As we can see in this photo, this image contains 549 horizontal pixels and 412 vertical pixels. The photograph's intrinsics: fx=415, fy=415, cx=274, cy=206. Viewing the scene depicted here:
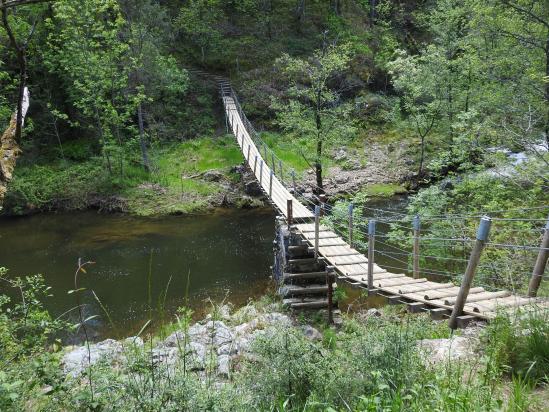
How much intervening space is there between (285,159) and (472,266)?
17.9 m

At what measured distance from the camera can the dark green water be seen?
33.9 ft

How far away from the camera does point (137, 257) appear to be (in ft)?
43.0

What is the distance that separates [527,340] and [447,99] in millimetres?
14526

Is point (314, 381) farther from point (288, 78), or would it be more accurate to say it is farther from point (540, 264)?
point (288, 78)

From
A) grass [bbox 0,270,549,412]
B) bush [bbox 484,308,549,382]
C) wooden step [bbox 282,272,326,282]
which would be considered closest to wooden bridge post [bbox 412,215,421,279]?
grass [bbox 0,270,549,412]

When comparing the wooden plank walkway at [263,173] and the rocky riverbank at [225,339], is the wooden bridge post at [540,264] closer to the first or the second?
the rocky riverbank at [225,339]

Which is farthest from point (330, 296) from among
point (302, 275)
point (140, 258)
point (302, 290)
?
point (140, 258)

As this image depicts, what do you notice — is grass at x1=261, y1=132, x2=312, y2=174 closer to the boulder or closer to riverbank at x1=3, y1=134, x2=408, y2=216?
riverbank at x1=3, y1=134, x2=408, y2=216

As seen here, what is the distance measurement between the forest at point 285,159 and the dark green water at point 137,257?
1.57ft

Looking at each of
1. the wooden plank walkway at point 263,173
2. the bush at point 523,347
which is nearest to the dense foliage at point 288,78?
the wooden plank walkway at point 263,173

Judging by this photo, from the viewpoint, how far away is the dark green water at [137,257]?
10.3 m

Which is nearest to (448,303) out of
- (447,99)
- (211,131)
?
(447,99)

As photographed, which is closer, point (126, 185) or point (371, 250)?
point (371, 250)

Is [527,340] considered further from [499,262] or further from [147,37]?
[147,37]
